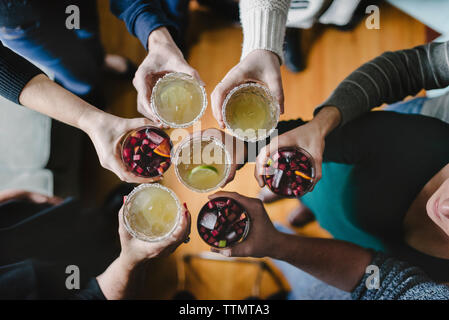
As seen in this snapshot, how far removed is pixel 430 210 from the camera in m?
0.73

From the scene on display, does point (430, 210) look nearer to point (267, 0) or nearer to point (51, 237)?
point (267, 0)

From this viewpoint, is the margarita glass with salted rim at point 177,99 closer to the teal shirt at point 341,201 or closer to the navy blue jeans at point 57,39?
the navy blue jeans at point 57,39

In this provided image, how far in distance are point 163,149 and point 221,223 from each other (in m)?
0.23

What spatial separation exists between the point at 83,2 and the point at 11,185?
1.89 ft

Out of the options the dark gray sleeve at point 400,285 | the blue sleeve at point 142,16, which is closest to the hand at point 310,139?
the dark gray sleeve at point 400,285

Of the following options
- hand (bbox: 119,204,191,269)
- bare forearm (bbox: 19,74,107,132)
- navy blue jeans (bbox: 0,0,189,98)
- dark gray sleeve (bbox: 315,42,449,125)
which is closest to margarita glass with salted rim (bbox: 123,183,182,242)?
hand (bbox: 119,204,191,269)

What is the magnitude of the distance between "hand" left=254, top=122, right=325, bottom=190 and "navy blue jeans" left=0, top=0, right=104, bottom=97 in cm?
55

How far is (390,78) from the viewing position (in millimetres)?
775

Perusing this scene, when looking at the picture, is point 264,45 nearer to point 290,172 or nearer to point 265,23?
point 265,23

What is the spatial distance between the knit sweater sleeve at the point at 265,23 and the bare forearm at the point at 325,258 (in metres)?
0.52

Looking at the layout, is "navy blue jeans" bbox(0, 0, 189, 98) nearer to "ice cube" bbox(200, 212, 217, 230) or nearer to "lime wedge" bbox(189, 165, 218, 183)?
"lime wedge" bbox(189, 165, 218, 183)

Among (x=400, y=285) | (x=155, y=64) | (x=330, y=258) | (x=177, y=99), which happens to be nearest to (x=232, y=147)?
(x=177, y=99)

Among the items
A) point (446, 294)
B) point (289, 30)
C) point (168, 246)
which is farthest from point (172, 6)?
point (446, 294)

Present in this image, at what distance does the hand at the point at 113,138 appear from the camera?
0.71 meters
